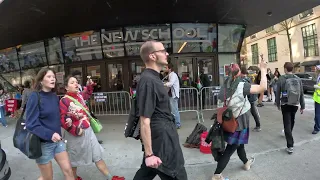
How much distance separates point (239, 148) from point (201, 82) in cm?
700

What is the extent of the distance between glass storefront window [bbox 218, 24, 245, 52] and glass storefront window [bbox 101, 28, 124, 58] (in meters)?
4.26

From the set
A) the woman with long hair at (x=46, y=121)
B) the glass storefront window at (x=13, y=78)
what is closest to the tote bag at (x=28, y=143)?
the woman with long hair at (x=46, y=121)

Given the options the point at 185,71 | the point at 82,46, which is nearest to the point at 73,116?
the point at 185,71

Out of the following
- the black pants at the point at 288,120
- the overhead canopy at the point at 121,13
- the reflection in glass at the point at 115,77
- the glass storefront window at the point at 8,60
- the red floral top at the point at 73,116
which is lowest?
the black pants at the point at 288,120

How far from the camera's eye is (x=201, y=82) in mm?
11086

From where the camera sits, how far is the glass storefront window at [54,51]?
1201 centimetres

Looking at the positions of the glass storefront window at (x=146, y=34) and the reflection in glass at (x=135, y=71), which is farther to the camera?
the reflection in glass at (x=135, y=71)

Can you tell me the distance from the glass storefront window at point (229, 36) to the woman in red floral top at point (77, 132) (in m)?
8.63

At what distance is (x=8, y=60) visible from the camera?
49.2 feet

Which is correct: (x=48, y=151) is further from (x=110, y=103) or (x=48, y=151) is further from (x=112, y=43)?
(x=112, y=43)

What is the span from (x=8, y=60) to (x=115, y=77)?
7739 millimetres

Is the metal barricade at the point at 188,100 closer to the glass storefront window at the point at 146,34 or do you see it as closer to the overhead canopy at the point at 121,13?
the glass storefront window at the point at 146,34

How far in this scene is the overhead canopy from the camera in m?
7.87

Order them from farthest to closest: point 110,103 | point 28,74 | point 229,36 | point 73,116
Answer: point 28,74 < point 229,36 < point 110,103 < point 73,116
